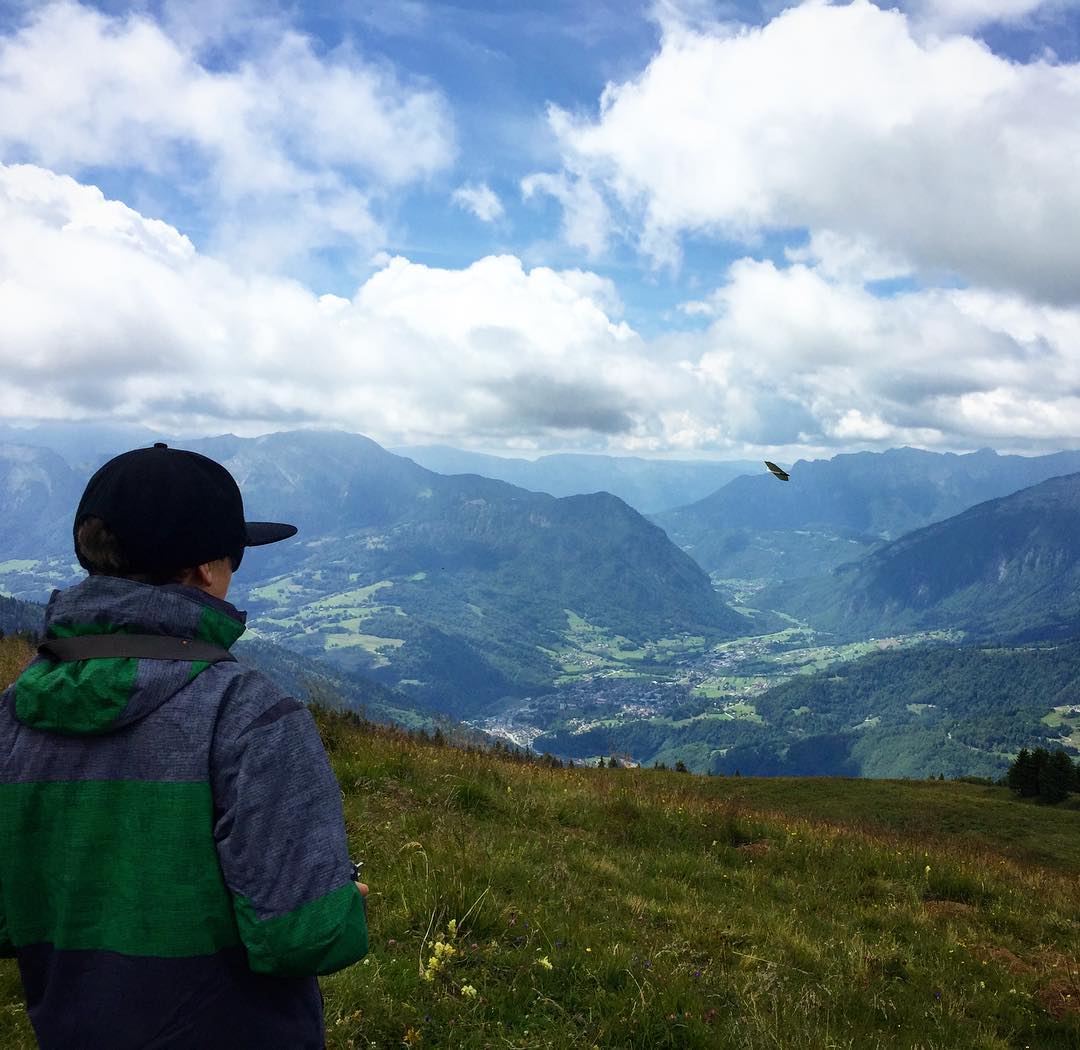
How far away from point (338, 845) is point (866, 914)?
8490mm

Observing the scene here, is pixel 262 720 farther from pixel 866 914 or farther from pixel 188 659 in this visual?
pixel 866 914

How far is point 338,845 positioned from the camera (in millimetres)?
2197

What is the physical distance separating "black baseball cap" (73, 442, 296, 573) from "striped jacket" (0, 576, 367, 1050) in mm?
189

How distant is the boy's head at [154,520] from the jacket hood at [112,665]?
5.6 inches

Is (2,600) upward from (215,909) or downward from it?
downward

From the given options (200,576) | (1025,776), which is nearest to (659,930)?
(200,576)

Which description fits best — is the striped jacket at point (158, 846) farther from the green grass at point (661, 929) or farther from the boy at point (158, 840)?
the green grass at point (661, 929)

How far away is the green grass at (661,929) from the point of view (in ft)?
15.8

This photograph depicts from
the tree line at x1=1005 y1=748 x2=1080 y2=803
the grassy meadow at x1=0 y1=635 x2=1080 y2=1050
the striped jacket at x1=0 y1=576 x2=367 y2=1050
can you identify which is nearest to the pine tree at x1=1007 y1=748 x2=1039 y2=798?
the tree line at x1=1005 y1=748 x2=1080 y2=803

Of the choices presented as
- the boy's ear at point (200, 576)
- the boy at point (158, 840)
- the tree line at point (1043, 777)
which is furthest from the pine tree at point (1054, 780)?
the boy's ear at point (200, 576)

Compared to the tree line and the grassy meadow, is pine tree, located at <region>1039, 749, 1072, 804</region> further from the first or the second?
the grassy meadow

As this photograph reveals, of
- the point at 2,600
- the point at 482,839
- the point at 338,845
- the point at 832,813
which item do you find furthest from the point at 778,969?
the point at 2,600

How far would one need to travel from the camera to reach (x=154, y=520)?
229 cm

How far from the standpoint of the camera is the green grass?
15.8ft
